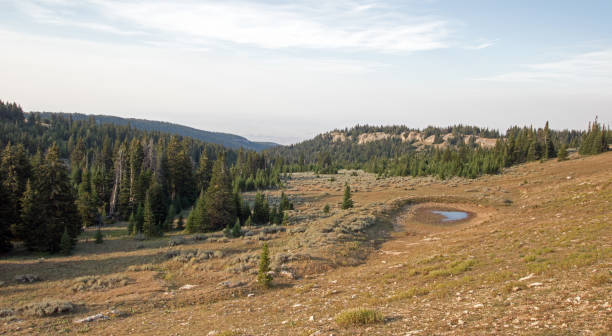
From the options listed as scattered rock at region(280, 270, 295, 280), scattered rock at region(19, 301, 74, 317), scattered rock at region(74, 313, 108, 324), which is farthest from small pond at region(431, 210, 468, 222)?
scattered rock at region(19, 301, 74, 317)

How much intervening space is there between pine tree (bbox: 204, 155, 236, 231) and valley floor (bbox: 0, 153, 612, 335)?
27.2ft

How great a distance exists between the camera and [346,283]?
17.3 metres

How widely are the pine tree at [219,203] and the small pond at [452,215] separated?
29.1m

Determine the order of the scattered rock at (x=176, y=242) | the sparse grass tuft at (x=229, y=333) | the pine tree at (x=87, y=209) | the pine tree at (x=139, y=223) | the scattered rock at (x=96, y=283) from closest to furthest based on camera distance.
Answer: the sparse grass tuft at (x=229, y=333)
the scattered rock at (x=96, y=283)
the scattered rock at (x=176, y=242)
the pine tree at (x=139, y=223)
the pine tree at (x=87, y=209)

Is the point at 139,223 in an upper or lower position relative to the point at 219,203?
lower

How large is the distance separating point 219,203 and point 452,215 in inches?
1270

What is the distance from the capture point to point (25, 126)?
543ft

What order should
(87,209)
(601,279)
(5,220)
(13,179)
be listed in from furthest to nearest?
1. (87,209)
2. (13,179)
3. (5,220)
4. (601,279)

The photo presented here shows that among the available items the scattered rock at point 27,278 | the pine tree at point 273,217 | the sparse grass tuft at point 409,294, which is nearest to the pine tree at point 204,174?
the pine tree at point 273,217

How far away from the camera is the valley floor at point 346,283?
8.89m

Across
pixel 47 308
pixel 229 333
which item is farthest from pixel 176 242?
pixel 229 333

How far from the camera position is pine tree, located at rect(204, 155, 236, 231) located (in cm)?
4353

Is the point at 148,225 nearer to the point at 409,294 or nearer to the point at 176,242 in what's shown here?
the point at 176,242

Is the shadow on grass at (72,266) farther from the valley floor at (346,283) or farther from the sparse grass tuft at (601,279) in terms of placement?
the sparse grass tuft at (601,279)
